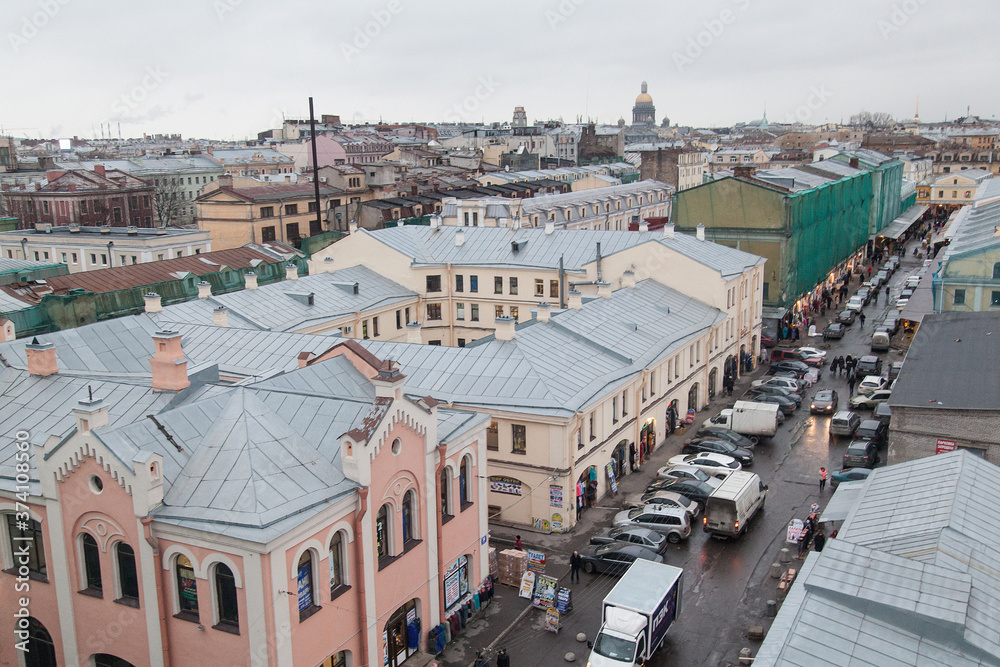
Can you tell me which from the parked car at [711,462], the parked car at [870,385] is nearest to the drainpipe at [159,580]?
the parked car at [711,462]

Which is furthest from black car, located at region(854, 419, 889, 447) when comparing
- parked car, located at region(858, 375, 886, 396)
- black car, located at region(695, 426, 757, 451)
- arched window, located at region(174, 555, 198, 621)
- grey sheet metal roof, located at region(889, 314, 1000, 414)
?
arched window, located at region(174, 555, 198, 621)

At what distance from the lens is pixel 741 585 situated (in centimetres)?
2812

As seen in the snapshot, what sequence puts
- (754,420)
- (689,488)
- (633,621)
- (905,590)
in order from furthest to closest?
1. (754,420)
2. (689,488)
3. (633,621)
4. (905,590)

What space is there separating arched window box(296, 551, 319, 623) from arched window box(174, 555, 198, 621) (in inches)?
93.7

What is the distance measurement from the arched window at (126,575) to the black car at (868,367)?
134 ft

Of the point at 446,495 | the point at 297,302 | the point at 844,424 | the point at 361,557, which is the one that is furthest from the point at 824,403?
the point at 361,557

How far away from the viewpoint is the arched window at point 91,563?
21.1m

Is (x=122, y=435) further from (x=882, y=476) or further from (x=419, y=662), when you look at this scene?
(x=882, y=476)

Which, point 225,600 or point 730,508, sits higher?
point 225,600

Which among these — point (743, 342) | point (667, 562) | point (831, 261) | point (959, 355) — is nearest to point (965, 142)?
point (831, 261)

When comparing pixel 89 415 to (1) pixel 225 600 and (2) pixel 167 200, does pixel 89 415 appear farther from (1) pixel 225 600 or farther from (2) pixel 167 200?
(2) pixel 167 200

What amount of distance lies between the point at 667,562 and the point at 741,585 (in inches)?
101

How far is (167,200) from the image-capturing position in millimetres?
105500

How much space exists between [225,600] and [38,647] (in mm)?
7017
